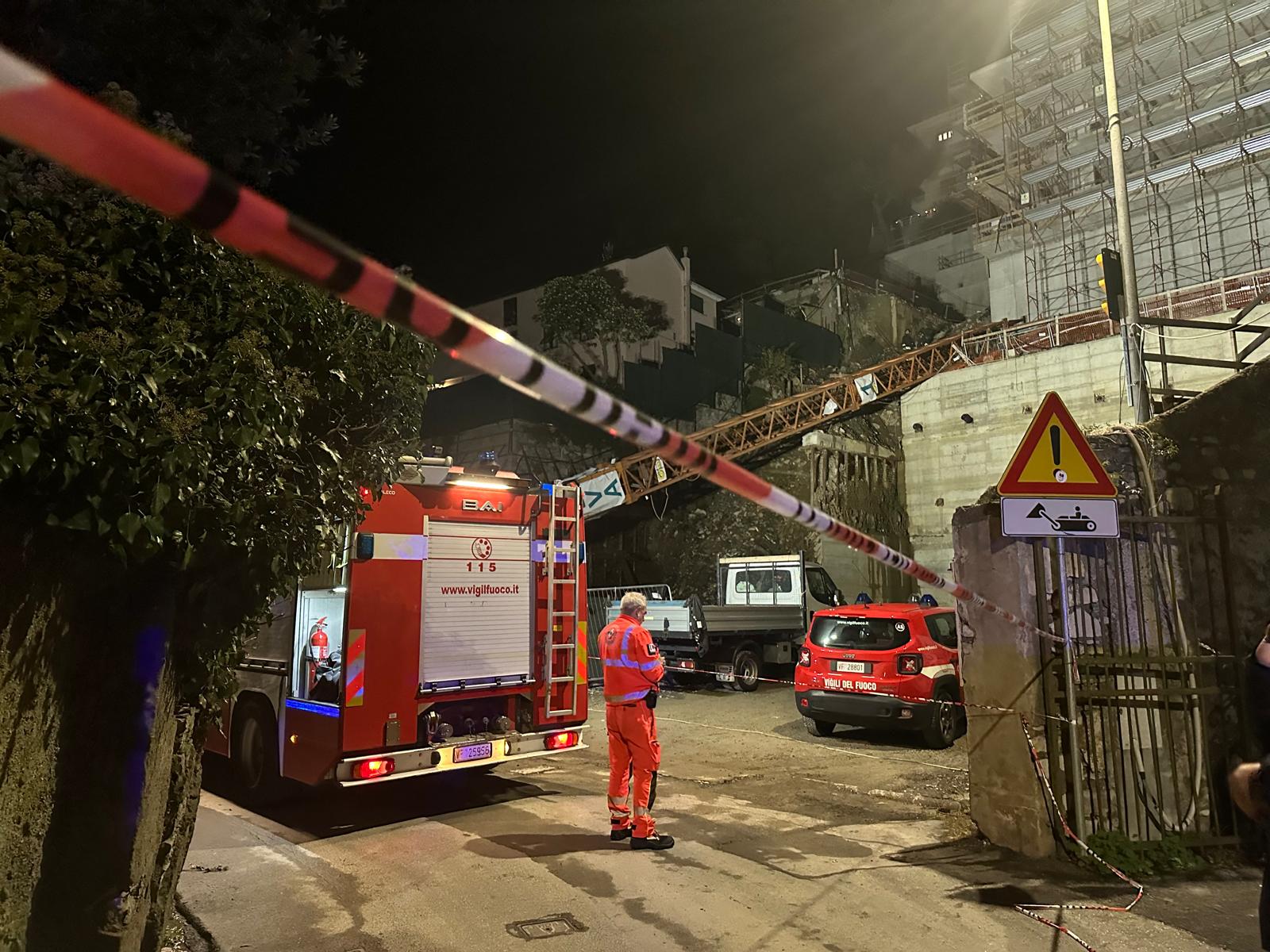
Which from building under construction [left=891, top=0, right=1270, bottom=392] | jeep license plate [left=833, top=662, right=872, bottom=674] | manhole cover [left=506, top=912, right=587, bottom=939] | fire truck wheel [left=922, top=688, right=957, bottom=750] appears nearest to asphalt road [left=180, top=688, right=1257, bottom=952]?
manhole cover [left=506, top=912, right=587, bottom=939]

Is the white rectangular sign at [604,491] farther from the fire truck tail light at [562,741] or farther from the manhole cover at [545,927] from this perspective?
the manhole cover at [545,927]

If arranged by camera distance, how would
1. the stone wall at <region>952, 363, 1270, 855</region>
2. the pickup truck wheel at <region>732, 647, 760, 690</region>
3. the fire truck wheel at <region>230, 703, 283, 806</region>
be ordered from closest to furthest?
the stone wall at <region>952, 363, 1270, 855</region>
the fire truck wheel at <region>230, 703, 283, 806</region>
the pickup truck wheel at <region>732, 647, 760, 690</region>

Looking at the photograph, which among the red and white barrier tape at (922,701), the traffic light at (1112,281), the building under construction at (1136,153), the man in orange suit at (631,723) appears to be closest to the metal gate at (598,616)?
the red and white barrier tape at (922,701)

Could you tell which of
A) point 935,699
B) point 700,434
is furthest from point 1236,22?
point 935,699

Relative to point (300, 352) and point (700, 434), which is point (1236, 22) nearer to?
point (700, 434)

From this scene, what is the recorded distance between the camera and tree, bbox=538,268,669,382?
27.6 metres

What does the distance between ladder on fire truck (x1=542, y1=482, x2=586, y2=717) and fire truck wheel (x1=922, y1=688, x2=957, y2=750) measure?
4.35 meters

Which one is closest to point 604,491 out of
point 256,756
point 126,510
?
point 256,756

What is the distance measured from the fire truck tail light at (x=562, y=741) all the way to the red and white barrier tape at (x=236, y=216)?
570 cm

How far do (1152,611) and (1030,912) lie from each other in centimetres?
223

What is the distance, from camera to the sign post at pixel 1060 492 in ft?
16.4

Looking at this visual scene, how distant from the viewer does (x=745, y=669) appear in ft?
49.3

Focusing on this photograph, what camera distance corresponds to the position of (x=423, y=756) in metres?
6.29

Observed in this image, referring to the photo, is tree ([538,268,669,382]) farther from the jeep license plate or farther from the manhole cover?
the manhole cover
